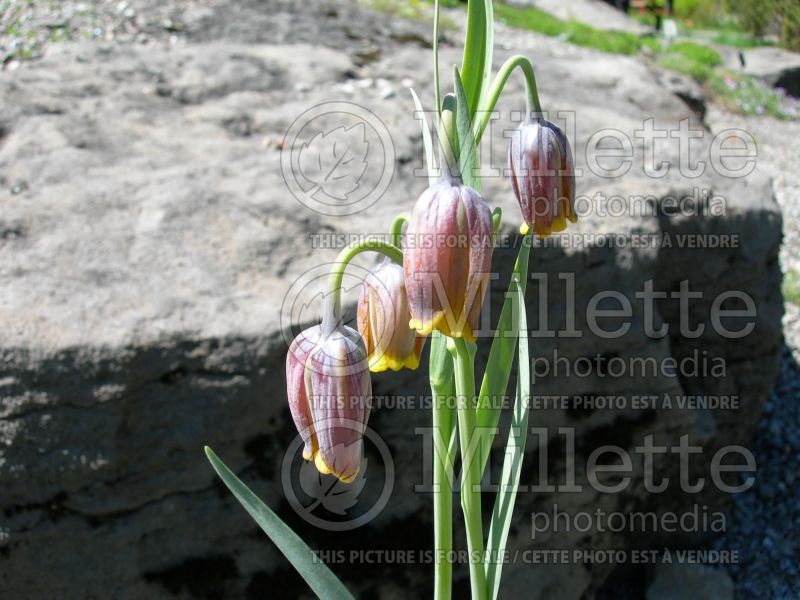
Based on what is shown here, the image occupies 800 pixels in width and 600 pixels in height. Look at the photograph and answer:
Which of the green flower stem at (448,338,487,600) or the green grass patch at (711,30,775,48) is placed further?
the green grass patch at (711,30,775,48)

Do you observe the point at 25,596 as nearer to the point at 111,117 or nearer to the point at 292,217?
the point at 292,217

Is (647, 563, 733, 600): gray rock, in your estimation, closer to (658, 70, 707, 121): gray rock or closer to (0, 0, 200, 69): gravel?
(658, 70, 707, 121): gray rock

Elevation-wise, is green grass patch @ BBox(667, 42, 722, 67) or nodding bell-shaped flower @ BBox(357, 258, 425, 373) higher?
nodding bell-shaped flower @ BBox(357, 258, 425, 373)

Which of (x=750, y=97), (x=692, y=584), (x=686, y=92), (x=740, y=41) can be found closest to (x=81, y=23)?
(x=686, y=92)

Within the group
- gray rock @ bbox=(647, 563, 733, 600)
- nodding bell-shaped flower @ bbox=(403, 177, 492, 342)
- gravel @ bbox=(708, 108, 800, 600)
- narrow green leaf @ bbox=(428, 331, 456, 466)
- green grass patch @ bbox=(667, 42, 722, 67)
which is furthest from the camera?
green grass patch @ bbox=(667, 42, 722, 67)

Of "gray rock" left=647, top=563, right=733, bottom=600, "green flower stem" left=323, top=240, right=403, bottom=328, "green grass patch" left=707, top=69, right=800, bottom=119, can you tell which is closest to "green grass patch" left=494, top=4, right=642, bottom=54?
"green grass patch" left=707, top=69, right=800, bottom=119

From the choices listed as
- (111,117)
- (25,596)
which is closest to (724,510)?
(25,596)

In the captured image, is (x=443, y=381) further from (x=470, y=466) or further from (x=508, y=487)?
(x=508, y=487)
